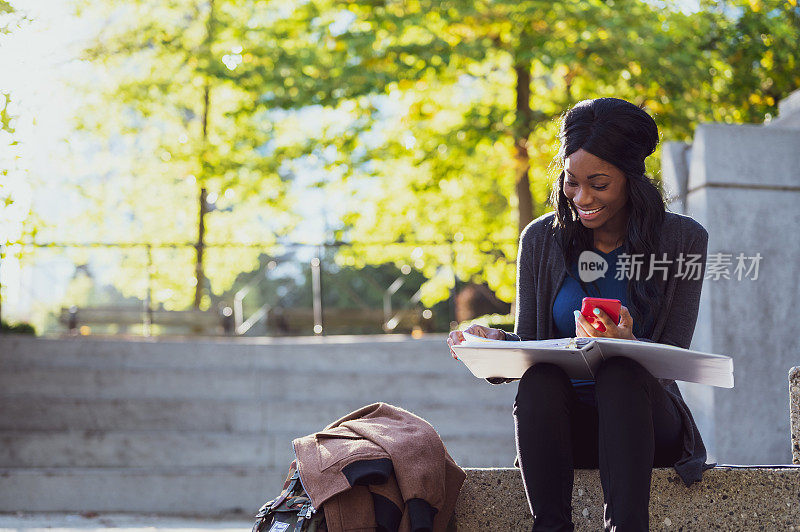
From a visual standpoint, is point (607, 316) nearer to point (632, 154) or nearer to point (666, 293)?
point (666, 293)

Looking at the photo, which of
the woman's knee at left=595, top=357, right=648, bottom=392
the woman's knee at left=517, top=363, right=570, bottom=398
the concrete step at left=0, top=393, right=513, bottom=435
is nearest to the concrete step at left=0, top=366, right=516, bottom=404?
the concrete step at left=0, top=393, right=513, bottom=435

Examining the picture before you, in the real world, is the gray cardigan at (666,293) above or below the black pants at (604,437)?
above

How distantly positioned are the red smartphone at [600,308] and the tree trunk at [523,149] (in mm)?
8596

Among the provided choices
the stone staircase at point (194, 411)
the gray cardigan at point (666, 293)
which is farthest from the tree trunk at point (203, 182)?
the gray cardigan at point (666, 293)

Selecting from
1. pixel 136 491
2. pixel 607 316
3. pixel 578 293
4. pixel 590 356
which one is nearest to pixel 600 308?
pixel 607 316

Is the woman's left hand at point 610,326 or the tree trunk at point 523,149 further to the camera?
the tree trunk at point 523,149

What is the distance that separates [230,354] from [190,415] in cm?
101

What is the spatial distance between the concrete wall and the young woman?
2.89m

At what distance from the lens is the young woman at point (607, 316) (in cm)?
269

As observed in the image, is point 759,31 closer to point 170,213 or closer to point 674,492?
point 674,492

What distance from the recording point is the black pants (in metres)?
2.62

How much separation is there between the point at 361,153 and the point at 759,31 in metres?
5.04

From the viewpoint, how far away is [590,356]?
2785 mm

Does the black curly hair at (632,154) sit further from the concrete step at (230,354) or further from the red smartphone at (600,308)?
the concrete step at (230,354)
